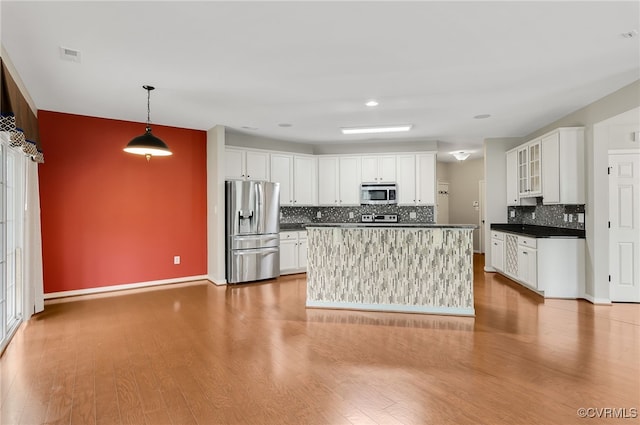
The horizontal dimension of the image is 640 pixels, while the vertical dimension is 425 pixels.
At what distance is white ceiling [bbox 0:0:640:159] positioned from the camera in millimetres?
2414

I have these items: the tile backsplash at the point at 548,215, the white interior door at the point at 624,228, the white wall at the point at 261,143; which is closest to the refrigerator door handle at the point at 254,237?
the white wall at the point at 261,143

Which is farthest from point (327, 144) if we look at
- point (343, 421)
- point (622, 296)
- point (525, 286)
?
point (343, 421)

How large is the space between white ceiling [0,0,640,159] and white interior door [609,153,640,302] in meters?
1.07

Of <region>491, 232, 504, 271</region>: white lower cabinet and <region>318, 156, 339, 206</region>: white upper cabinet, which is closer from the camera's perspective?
<region>491, 232, 504, 271</region>: white lower cabinet

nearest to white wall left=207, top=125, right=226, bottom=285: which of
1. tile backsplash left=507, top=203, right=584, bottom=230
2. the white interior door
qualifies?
tile backsplash left=507, top=203, right=584, bottom=230

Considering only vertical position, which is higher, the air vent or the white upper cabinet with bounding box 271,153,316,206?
the air vent

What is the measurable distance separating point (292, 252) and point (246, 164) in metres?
1.89

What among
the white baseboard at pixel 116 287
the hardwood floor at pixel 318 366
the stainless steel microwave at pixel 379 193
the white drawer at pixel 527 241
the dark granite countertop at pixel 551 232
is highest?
the stainless steel microwave at pixel 379 193

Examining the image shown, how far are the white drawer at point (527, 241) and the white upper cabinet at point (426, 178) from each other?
6.22 ft

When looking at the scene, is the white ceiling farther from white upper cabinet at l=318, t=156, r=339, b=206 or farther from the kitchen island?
white upper cabinet at l=318, t=156, r=339, b=206

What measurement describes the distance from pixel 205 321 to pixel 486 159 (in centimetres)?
587

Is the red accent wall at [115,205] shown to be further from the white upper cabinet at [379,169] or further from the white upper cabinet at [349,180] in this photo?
the white upper cabinet at [379,169]

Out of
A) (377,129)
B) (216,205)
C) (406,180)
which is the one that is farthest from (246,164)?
(406,180)

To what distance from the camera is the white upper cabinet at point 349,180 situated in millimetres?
7172
